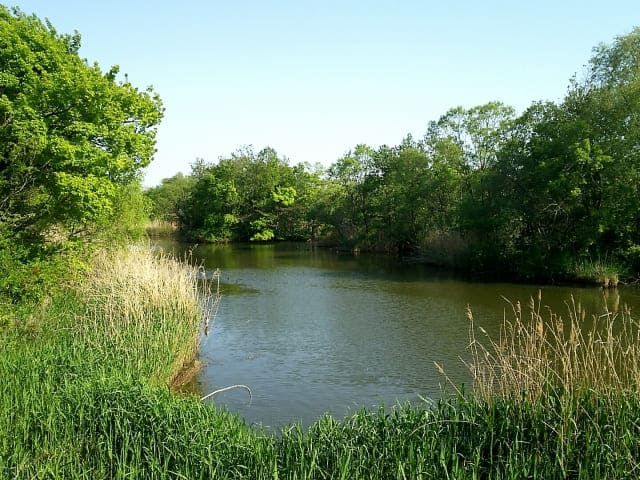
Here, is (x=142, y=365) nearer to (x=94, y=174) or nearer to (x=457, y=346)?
Result: (x=94, y=174)

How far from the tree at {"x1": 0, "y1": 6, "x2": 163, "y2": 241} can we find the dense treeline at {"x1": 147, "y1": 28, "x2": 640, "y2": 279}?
17693 mm

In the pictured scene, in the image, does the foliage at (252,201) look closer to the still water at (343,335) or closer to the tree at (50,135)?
the still water at (343,335)

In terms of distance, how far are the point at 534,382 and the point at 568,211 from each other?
20992 mm

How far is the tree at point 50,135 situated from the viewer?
38.8ft

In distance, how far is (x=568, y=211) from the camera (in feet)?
81.9

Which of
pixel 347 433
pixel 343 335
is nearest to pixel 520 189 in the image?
pixel 343 335

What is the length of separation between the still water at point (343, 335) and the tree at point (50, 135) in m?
4.74

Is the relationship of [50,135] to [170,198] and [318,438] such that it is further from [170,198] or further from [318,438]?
[170,198]

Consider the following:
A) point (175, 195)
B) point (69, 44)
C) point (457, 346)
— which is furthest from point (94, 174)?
point (175, 195)

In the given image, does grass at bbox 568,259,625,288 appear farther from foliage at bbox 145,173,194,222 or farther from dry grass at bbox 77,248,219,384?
foliage at bbox 145,173,194,222

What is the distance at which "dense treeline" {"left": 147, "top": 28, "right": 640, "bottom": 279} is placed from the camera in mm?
23500

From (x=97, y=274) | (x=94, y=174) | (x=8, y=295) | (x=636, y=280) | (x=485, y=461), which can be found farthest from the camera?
(x=636, y=280)

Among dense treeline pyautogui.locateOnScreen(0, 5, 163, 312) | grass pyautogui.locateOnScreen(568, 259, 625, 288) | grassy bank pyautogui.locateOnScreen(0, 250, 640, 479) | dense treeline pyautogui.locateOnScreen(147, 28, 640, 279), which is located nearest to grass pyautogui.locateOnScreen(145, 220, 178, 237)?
dense treeline pyautogui.locateOnScreen(147, 28, 640, 279)

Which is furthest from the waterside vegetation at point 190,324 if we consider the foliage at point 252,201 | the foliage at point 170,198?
the foliage at point 170,198
